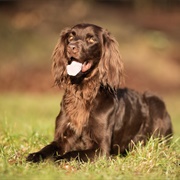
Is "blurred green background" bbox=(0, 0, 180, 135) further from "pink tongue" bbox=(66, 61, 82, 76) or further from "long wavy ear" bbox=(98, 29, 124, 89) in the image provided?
"pink tongue" bbox=(66, 61, 82, 76)

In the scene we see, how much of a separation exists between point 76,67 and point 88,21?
63.3 feet

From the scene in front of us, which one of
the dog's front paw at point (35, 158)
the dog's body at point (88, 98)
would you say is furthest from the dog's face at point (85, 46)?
the dog's front paw at point (35, 158)

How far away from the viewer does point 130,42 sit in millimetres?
23125

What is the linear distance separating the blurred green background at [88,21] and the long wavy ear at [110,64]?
6960 mm

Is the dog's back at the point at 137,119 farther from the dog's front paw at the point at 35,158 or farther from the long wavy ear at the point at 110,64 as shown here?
the dog's front paw at the point at 35,158

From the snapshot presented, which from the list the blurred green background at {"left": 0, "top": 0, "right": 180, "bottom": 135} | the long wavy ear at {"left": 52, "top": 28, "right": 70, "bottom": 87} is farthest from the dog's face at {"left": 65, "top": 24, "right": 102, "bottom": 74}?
the blurred green background at {"left": 0, "top": 0, "right": 180, "bottom": 135}

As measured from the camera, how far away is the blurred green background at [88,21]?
1772cm

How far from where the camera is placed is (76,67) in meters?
5.45

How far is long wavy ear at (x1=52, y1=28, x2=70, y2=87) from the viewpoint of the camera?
19.1 ft

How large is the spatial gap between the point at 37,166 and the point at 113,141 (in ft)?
4.82

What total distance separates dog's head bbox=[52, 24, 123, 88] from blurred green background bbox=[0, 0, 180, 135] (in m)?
7.01

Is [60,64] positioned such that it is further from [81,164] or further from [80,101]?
[81,164]

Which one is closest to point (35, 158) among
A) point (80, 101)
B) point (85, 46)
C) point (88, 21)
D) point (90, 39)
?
point (80, 101)

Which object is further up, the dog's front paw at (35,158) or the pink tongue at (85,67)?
the pink tongue at (85,67)
